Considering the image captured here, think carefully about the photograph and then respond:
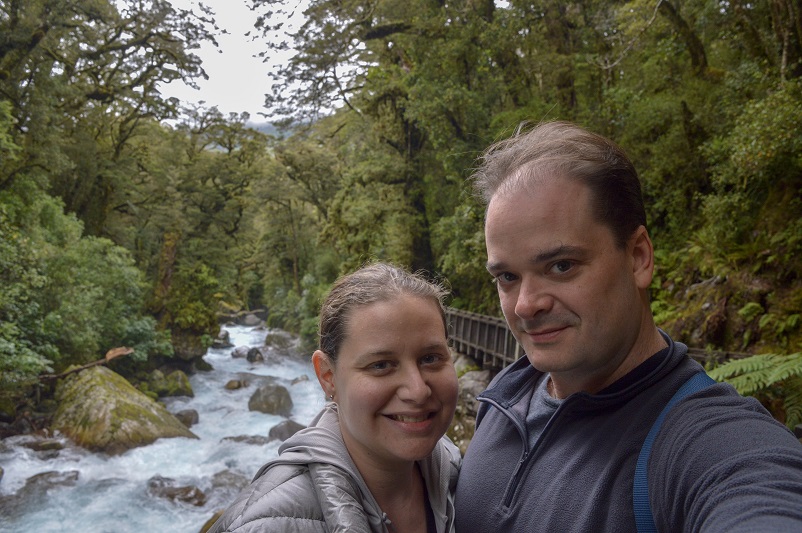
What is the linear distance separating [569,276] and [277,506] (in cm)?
100

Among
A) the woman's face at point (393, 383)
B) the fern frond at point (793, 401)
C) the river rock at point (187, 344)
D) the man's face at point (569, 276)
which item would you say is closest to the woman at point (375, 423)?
the woman's face at point (393, 383)

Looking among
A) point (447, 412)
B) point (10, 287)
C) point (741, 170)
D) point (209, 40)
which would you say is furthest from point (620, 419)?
point (209, 40)

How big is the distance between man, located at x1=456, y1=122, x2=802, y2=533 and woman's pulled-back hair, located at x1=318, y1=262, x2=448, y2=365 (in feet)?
1.22

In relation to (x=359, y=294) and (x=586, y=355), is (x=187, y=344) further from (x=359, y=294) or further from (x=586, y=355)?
(x=586, y=355)

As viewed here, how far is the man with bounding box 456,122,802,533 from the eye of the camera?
3.79 feet

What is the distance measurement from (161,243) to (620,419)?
77.3 feet

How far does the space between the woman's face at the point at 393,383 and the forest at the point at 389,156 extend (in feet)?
9.91

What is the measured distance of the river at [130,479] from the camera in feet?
30.0

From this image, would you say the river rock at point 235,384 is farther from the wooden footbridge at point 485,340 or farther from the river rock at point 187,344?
the wooden footbridge at point 485,340

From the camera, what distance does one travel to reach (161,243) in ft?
72.6

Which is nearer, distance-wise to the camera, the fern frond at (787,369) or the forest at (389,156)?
the fern frond at (787,369)

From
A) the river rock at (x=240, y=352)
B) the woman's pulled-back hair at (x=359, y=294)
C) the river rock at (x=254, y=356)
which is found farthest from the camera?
the river rock at (x=240, y=352)

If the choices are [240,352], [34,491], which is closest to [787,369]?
[34,491]

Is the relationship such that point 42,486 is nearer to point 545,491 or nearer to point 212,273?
point 545,491
